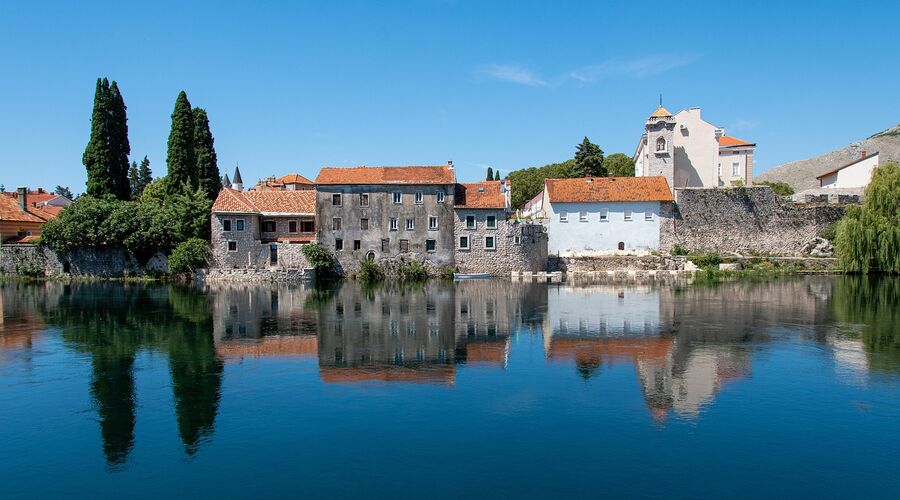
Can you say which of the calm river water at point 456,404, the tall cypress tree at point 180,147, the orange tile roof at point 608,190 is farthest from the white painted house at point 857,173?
the tall cypress tree at point 180,147

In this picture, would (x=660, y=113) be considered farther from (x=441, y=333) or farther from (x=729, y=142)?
(x=441, y=333)

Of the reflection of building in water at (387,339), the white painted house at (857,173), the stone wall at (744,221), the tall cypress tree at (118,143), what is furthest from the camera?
the white painted house at (857,173)

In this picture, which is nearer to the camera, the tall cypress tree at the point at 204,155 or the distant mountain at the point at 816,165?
the tall cypress tree at the point at 204,155

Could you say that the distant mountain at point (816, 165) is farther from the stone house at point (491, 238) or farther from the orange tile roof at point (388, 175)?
the orange tile roof at point (388, 175)

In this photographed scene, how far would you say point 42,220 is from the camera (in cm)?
5450

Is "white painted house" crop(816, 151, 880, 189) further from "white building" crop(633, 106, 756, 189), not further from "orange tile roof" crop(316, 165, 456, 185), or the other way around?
"orange tile roof" crop(316, 165, 456, 185)

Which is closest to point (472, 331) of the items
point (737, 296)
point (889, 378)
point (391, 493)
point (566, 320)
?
point (566, 320)

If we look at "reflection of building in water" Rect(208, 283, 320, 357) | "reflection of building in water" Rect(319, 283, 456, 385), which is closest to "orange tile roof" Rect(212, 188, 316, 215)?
"reflection of building in water" Rect(208, 283, 320, 357)

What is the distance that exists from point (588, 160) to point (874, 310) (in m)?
37.4

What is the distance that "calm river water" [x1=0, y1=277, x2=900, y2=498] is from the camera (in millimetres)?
10852

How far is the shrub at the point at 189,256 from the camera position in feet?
147

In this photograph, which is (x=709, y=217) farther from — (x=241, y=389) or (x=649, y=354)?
(x=241, y=389)

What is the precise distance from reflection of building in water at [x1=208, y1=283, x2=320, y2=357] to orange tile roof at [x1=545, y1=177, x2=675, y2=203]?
19633 millimetres

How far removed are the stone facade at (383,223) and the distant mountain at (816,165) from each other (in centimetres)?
5209
